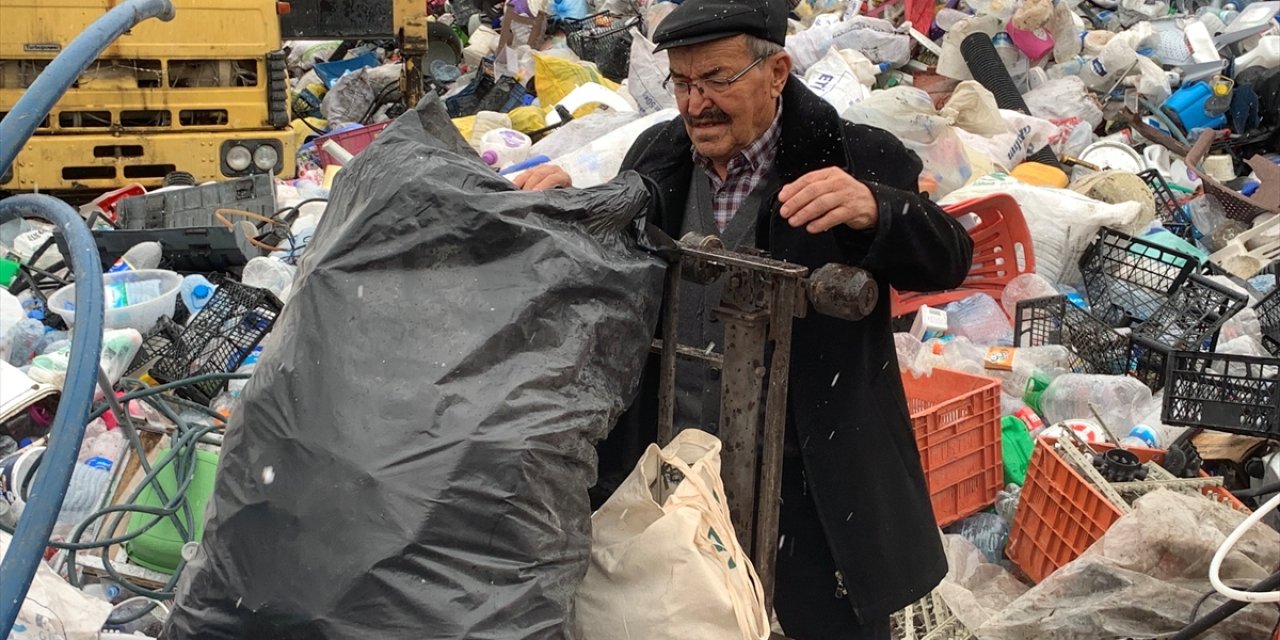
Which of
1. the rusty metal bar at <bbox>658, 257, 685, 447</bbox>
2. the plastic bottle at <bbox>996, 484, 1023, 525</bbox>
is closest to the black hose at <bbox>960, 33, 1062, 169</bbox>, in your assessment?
the plastic bottle at <bbox>996, 484, 1023, 525</bbox>

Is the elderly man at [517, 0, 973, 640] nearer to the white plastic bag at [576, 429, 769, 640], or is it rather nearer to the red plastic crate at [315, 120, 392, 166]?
the white plastic bag at [576, 429, 769, 640]

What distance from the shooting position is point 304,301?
1529mm

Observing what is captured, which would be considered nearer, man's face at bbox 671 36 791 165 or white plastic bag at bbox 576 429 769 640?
white plastic bag at bbox 576 429 769 640

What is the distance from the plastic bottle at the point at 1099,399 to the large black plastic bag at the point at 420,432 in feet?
11.2

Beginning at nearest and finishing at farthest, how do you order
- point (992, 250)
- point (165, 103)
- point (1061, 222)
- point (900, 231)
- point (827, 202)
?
1. point (827, 202)
2. point (900, 231)
3. point (992, 250)
4. point (1061, 222)
5. point (165, 103)

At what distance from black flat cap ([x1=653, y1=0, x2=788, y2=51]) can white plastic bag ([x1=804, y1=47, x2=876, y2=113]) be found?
4166mm

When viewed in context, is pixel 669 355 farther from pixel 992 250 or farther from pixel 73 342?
pixel 992 250

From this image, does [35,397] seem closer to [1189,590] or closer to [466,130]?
[1189,590]

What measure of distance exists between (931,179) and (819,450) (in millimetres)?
3659

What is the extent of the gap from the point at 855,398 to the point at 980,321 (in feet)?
10.2

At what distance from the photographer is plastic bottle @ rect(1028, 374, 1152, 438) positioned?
465 centimetres

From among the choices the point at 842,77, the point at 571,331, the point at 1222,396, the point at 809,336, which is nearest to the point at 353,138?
the point at 842,77

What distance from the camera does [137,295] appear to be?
4898mm

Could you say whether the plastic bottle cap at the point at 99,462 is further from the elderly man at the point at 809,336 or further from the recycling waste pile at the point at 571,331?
the elderly man at the point at 809,336
